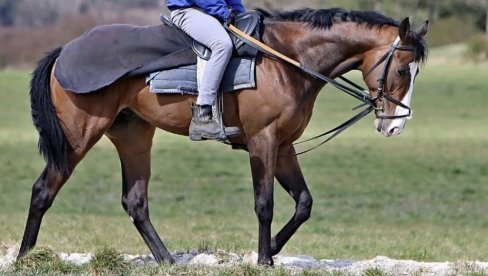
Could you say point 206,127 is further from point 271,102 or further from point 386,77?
point 386,77

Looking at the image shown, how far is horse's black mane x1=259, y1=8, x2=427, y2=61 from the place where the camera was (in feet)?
28.6

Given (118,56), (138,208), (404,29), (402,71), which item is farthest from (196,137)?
(404,29)

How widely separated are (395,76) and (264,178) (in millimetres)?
1346

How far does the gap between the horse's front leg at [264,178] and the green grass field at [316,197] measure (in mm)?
1443

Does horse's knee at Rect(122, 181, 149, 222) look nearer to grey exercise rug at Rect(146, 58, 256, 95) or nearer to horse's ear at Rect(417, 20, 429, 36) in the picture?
grey exercise rug at Rect(146, 58, 256, 95)

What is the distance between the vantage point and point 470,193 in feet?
65.2

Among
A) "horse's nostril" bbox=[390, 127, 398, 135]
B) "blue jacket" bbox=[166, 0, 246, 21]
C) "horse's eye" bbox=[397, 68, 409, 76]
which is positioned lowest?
"horse's nostril" bbox=[390, 127, 398, 135]

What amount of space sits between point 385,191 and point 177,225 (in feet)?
19.5

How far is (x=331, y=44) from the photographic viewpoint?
9016 mm

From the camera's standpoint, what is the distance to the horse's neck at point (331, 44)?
29.3ft

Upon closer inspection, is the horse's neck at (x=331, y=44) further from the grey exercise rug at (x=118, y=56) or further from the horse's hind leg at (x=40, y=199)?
the horse's hind leg at (x=40, y=199)

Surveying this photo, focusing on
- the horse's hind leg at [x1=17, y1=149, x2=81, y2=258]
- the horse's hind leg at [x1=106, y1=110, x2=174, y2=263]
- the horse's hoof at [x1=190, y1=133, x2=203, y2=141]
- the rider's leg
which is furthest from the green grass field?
the rider's leg

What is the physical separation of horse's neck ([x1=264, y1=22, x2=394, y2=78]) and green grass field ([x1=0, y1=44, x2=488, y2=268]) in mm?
2255

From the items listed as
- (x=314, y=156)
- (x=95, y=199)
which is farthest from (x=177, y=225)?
(x=314, y=156)
